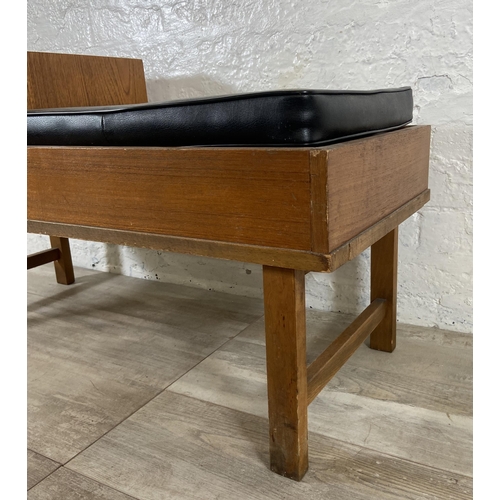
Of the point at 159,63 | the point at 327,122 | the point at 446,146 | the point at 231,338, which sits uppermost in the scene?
the point at 159,63

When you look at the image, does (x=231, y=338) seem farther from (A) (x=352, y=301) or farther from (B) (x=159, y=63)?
(B) (x=159, y=63)

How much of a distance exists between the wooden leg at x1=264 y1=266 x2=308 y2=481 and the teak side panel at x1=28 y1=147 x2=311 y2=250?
2.9 inches

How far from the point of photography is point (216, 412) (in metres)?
1.01

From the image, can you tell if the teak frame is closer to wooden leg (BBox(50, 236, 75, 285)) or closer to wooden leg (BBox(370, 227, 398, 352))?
wooden leg (BBox(370, 227, 398, 352))

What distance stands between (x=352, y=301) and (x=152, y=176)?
0.81 metres

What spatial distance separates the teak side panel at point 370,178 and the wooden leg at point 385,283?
0.50ft

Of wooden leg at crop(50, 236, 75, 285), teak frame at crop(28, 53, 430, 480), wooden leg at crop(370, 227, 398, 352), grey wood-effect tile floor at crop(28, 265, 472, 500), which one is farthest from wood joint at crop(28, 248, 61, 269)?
wooden leg at crop(370, 227, 398, 352)

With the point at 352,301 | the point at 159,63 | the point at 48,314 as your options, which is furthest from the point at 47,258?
the point at 352,301

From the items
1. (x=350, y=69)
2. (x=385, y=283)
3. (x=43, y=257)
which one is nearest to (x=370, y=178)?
(x=385, y=283)

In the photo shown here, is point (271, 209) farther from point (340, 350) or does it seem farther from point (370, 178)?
point (340, 350)

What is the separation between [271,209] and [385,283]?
0.59 m

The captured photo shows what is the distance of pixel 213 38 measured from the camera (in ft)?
4.97

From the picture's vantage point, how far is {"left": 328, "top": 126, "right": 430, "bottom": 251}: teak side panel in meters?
0.68

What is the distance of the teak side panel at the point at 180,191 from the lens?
690 mm
